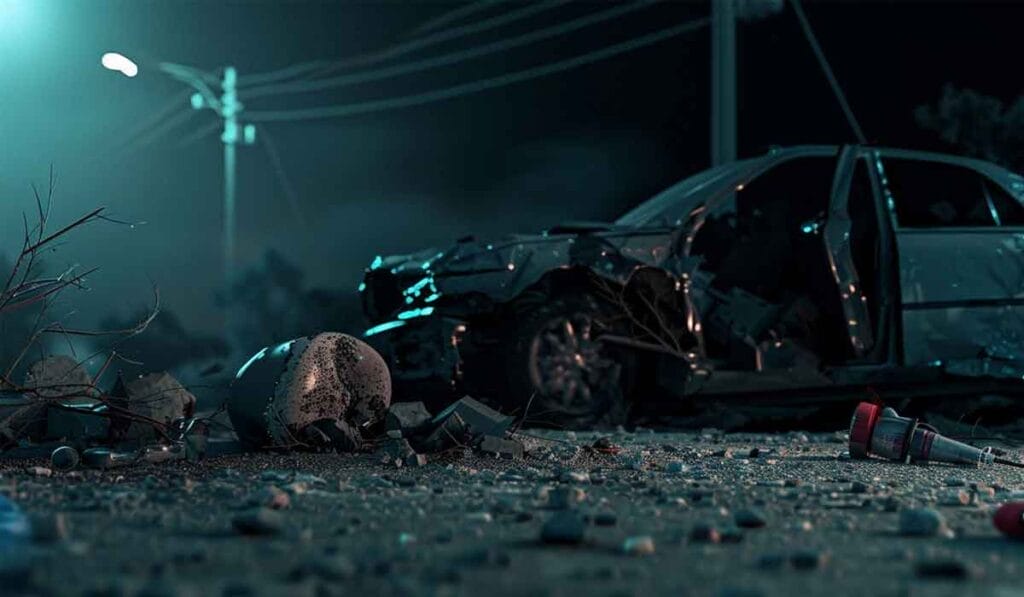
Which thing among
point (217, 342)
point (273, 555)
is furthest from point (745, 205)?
point (217, 342)

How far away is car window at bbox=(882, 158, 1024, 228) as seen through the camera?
329 inches

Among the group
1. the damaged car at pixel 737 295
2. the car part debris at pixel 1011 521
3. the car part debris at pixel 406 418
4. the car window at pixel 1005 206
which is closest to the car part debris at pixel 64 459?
the car part debris at pixel 406 418

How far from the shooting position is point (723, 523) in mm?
3627

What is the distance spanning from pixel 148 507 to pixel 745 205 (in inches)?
234

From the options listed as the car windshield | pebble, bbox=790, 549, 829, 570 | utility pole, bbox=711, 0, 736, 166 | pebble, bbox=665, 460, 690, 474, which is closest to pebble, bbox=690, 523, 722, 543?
pebble, bbox=790, 549, 829, 570

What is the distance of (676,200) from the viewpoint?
8.34 metres

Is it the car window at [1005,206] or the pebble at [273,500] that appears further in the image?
the car window at [1005,206]

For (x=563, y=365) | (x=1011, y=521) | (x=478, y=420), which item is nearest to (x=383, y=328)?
(x=563, y=365)

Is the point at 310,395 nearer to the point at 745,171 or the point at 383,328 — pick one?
the point at 383,328

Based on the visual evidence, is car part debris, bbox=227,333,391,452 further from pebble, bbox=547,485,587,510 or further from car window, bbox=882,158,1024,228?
car window, bbox=882,158,1024,228

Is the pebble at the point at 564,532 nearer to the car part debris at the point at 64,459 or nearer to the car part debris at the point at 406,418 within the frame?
the car part debris at the point at 406,418

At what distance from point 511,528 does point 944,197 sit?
612cm

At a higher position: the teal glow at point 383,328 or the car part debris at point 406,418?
the teal glow at point 383,328

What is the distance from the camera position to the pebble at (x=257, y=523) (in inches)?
128
